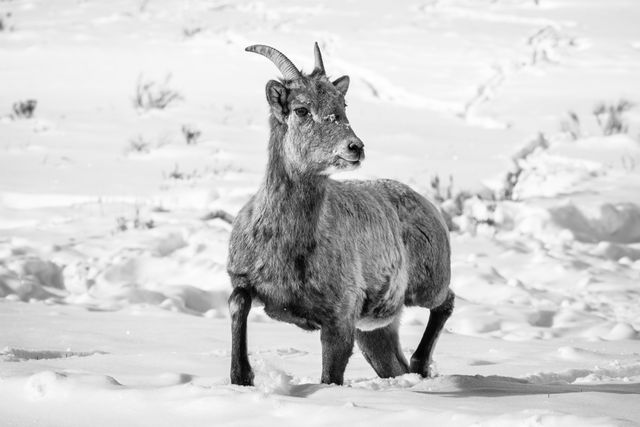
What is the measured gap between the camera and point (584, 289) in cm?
946

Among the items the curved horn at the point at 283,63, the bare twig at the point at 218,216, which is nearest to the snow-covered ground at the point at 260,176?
the bare twig at the point at 218,216

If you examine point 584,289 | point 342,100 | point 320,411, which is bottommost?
point 584,289

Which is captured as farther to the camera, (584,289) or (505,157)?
(505,157)

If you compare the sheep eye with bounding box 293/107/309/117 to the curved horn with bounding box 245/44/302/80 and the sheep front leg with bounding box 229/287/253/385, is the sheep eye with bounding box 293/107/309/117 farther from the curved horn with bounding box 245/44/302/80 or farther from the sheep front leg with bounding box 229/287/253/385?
the sheep front leg with bounding box 229/287/253/385

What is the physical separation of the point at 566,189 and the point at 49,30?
11.7m

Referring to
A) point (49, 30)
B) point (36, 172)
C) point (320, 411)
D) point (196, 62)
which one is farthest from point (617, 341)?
point (49, 30)

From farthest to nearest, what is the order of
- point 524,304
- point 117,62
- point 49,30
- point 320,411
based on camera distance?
point 49,30 → point 117,62 → point 524,304 → point 320,411

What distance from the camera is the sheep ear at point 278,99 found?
5.27 m

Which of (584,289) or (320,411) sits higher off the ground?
(320,411)

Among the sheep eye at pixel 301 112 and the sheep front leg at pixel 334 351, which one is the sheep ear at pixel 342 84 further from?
the sheep front leg at pixel 334 351

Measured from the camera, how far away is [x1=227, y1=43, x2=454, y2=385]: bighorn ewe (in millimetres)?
4953

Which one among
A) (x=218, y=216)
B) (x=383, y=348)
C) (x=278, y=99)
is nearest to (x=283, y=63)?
(x=278, y=99)

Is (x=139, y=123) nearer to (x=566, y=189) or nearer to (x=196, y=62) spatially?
(x=196, y=62)

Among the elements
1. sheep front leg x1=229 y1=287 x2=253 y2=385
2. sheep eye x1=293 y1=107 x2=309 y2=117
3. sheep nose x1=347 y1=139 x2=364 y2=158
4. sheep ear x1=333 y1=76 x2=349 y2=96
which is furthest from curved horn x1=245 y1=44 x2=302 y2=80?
sheep front leg x1=229 y1=287 x2=253 y2=385
